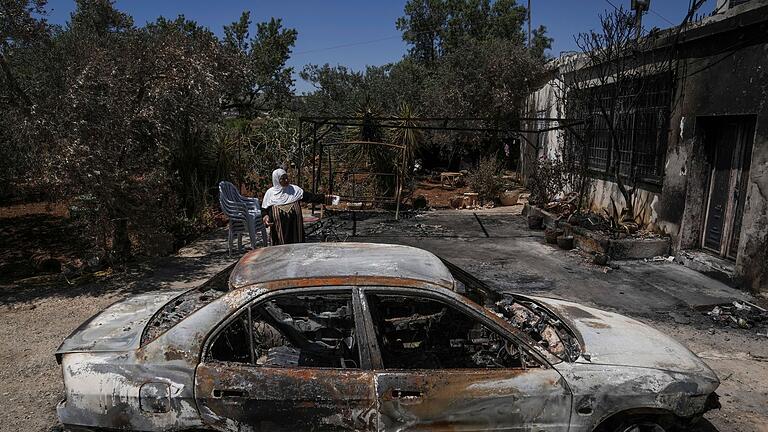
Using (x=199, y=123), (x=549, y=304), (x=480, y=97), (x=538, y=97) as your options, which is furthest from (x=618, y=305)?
(x=480, y=97)

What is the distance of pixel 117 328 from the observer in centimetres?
336

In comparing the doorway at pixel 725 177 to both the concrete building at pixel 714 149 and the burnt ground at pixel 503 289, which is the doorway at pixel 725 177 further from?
the burnt ground at pixel 503 289

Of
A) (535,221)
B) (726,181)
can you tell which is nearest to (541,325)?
(726,181)

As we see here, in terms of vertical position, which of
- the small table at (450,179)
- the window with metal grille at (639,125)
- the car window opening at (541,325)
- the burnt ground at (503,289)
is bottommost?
the burnt ground at (503,289)

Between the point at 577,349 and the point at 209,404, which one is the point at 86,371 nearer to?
the point at 209,404

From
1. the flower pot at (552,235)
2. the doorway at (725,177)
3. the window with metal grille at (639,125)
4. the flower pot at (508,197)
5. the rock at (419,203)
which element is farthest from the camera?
the flower pot at (508,197)

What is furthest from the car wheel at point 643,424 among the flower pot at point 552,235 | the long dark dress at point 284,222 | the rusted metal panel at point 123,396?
the flower pot at point 552,235

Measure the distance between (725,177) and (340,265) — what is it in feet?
24.7

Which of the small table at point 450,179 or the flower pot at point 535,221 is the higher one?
the small table at point 450,179

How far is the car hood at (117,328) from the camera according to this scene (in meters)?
3.12

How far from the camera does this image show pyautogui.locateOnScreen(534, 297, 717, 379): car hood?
3225 mm

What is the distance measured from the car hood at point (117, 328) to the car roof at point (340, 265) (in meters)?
0.70

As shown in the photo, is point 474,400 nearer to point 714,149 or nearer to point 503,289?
point 503,289

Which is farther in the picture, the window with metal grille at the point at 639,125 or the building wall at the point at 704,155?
the window with metal grille at the point at 639,125
